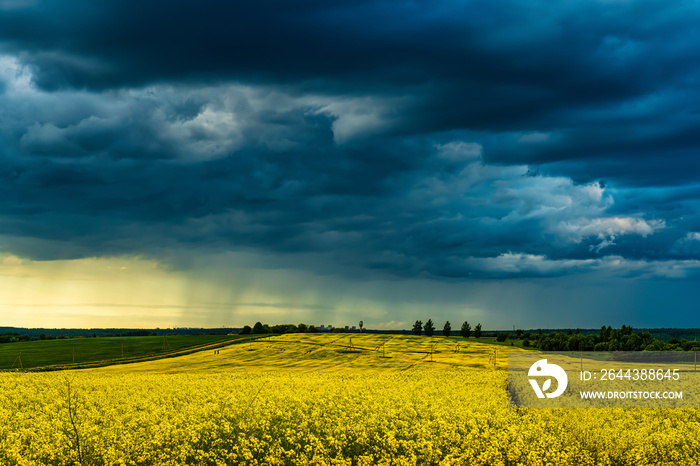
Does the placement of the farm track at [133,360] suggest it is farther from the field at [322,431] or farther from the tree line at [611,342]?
the tree line at [611,342]

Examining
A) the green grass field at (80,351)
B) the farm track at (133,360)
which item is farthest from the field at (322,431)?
the green grass field at (80,351)

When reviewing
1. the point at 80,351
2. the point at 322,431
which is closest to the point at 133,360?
the point at 80,351

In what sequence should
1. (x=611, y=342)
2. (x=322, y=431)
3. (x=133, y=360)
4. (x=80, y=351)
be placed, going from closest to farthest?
(x=322, y=431)
(x=133, y=360)
(x=80, y=351)
(x=611, y=342)

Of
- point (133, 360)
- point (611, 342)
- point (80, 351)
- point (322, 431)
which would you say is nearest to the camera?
point (322, 431)

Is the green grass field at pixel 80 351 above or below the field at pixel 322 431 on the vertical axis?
below

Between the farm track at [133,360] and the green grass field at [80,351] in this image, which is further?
the green grass field at [80,351]

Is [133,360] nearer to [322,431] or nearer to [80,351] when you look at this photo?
[80,351]

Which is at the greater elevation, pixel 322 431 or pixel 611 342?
pixel 322 431

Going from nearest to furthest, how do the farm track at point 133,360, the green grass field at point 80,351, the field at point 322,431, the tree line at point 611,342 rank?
the field at point 322,431, the farm track at point 133,360, the green grass field at point 80,351, the tree line at point 611,342

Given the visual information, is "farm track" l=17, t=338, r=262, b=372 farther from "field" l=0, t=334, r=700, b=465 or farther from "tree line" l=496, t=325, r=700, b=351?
"tree line" l=496, t=325, r=700, b=351

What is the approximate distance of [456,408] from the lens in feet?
90.0

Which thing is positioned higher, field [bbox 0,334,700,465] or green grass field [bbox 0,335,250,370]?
field [bbox 0,334,700,465]

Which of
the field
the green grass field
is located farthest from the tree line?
the field

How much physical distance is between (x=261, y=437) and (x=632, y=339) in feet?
504
